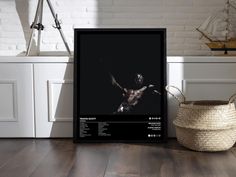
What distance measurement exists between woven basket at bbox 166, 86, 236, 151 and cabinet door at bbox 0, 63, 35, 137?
946 mm

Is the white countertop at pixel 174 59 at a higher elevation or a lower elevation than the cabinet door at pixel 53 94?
higher

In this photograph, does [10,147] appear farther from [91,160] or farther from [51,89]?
[91,160]

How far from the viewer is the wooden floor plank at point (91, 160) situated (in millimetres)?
1659

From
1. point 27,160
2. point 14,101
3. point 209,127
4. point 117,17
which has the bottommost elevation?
point 27,160

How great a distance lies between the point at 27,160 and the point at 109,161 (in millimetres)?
407

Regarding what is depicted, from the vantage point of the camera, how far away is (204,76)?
228 cm

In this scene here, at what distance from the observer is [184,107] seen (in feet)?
6.71

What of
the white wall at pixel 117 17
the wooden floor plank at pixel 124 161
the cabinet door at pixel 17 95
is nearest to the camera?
the wooden floor plank at pixel 124 161

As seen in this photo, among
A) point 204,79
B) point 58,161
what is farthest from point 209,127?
point 58,161

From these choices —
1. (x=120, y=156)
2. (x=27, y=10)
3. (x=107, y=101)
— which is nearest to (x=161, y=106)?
(x=107, y=101)

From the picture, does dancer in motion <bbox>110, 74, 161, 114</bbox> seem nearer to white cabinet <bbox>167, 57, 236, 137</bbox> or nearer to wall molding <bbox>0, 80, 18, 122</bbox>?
white cabinet <bbox>167, 57, 236, 137</bbox>

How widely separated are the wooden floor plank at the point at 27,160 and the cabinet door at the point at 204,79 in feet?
2.79

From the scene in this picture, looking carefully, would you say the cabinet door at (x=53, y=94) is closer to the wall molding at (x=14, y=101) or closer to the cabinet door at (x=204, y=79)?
the wall molding at (x=14, y=101)

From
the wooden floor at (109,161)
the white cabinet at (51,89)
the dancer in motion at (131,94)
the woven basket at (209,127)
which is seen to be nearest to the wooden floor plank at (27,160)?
the wooden floor at (109,161)
